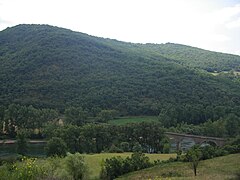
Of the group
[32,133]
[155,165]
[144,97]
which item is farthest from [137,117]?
[155,165]

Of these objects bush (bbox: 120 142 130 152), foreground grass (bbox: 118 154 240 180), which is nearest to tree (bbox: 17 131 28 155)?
bush (bbox: 120 142 130 152)

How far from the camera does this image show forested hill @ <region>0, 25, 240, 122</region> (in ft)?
407

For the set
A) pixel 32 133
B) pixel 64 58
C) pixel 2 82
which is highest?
pixel 64 58

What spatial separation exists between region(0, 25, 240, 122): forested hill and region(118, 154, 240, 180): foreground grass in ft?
168

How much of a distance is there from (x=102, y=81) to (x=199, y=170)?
347 ft

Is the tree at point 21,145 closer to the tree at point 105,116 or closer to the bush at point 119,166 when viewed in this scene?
the bush at point 119,166

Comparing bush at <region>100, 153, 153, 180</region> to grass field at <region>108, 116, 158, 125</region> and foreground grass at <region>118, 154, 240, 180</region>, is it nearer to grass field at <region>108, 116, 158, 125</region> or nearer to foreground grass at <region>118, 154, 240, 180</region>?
foreground grass at <region>118, 154, 240, 180</region>

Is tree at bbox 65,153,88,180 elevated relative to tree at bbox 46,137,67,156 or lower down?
elevated

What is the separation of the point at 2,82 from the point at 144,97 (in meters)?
61.7

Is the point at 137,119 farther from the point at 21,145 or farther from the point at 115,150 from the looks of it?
the point at 21,145

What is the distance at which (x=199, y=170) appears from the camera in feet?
157

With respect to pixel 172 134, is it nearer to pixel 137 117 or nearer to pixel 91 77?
pixel 137 117

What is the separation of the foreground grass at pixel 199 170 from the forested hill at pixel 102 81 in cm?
5135

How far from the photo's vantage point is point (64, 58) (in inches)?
6772
